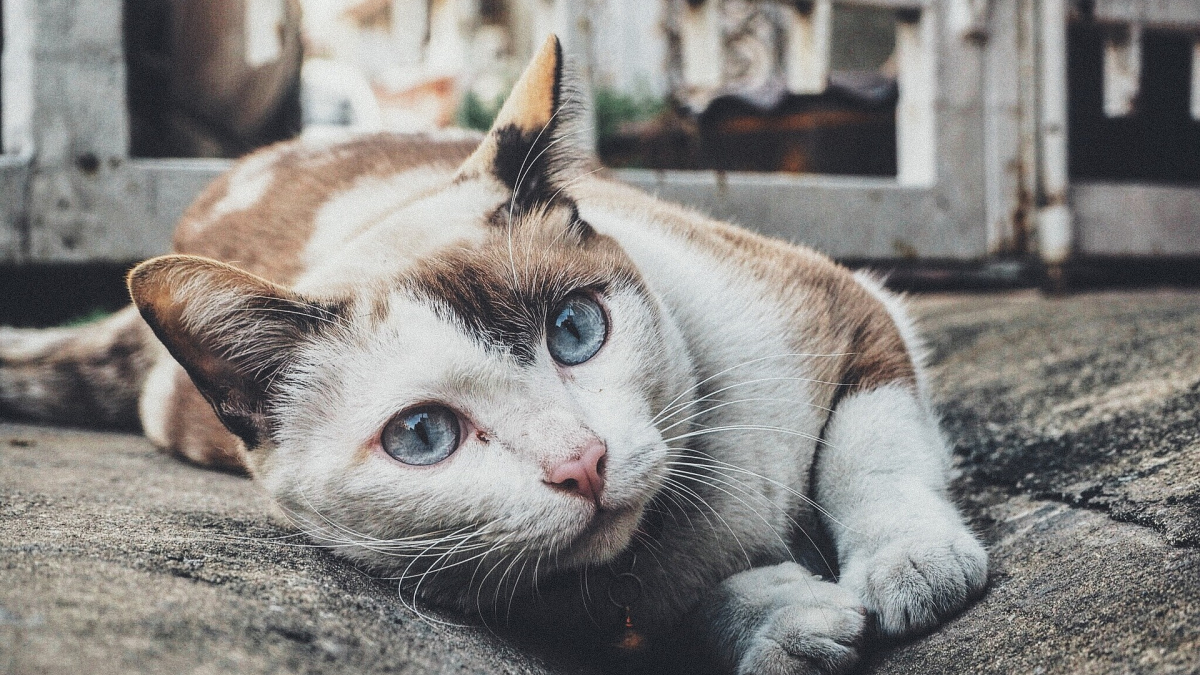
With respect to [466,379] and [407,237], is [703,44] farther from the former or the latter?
[466,379]

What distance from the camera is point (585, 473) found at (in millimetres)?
1176

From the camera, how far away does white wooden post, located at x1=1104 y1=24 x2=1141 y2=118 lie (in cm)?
410

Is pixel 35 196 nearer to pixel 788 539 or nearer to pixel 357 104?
pixel 788 539

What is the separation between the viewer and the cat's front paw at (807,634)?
1233 mm

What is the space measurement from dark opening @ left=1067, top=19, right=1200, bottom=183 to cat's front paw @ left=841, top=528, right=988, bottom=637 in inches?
183

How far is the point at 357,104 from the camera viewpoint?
9227mm

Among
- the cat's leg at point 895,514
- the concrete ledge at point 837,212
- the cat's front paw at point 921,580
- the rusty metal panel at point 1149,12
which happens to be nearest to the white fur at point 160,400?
the cat's leg at point 895,514

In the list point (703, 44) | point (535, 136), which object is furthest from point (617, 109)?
point (535, 136)

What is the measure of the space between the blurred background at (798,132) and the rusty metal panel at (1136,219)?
0.01 m

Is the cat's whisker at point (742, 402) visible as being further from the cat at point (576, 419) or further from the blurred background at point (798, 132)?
the blurred background at point (798, 132)

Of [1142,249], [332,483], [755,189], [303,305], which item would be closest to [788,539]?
[332,483]

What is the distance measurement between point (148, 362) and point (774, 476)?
6.48ft

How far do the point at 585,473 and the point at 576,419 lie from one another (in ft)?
0.29

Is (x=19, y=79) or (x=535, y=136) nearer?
(x=535, y=136)
